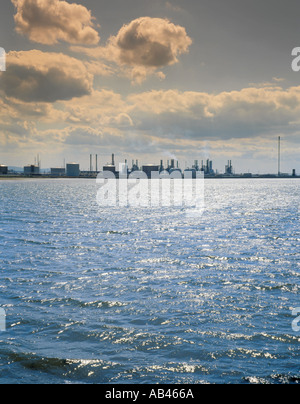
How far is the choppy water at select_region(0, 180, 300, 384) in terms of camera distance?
527 inches

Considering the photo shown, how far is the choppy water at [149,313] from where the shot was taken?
13391 mm

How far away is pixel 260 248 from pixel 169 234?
12854 millimetres

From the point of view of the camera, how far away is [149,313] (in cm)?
1847

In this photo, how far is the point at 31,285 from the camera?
23.0 meters

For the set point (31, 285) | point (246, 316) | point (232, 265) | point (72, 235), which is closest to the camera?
point (246, 316)
